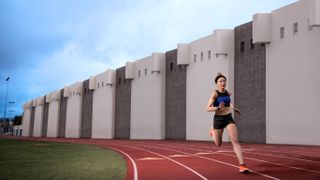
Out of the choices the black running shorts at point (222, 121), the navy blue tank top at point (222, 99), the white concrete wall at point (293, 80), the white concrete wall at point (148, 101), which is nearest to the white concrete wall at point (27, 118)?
the white concrete wall at point (148, 101)

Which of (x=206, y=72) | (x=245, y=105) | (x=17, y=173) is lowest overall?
(x=17, y=173)

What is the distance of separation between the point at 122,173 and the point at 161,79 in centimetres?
3119

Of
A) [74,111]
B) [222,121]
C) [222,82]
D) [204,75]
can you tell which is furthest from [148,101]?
[222,82]

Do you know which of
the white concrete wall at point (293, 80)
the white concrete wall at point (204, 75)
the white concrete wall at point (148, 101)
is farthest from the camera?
the white concrete wall at point (148, 101)

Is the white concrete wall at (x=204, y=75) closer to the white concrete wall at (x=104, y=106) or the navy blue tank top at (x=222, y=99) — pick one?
the white concrete wall at (x=104, y=106)

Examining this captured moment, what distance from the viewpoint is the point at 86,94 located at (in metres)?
61.1

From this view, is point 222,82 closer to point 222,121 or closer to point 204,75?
point 222,121

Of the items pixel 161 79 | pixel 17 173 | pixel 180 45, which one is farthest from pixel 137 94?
pixel 17 173

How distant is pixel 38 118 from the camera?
284 ft

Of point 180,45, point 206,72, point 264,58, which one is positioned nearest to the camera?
point 264,58

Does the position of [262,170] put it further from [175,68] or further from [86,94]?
[86,94]

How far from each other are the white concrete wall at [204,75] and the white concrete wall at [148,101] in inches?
183

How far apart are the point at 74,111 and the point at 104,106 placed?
481 inches

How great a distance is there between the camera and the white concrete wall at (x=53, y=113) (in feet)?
240
